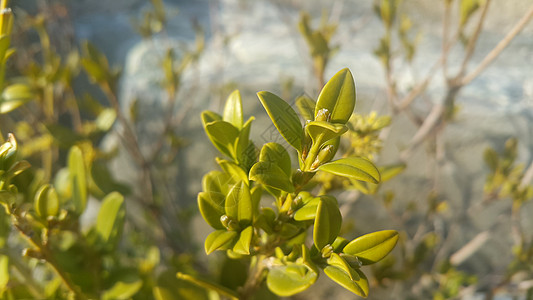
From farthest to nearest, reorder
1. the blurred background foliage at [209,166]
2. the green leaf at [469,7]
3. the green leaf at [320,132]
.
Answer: the green leaf at [469,7] < the blurred background foliage at [209,166] < the green leaf at [320,132]

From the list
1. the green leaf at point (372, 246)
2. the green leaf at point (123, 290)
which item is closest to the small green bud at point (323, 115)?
the green leaf at point (372, 246)

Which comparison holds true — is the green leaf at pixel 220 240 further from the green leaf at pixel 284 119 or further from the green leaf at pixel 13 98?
the green leaf at pixel 13 98

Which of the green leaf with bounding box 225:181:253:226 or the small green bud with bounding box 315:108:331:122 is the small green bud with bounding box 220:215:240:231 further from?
the small green bud with bounding box 315:108:331:122

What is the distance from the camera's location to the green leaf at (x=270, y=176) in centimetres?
29

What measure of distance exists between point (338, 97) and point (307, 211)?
10 centimetres

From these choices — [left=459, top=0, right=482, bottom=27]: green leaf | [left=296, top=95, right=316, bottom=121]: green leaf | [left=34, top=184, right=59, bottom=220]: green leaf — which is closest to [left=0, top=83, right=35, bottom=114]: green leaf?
[left=34, top=184, right=59, bottom=220]: green leaf

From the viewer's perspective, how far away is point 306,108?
0.34 meters

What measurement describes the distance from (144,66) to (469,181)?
141 centimetres

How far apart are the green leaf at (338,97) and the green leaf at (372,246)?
0.11 m

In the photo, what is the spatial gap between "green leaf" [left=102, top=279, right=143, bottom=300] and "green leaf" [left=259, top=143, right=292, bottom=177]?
1.17ft

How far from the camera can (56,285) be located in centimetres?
56

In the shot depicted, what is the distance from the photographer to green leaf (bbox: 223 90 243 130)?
1.20 ft

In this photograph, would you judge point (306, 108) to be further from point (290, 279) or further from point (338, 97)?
point (290, 279)

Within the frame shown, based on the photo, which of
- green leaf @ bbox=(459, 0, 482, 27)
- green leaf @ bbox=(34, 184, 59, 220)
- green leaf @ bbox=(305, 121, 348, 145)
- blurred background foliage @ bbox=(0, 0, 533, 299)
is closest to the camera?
green leaf @ bbox=(305, 121, 348, 145)
